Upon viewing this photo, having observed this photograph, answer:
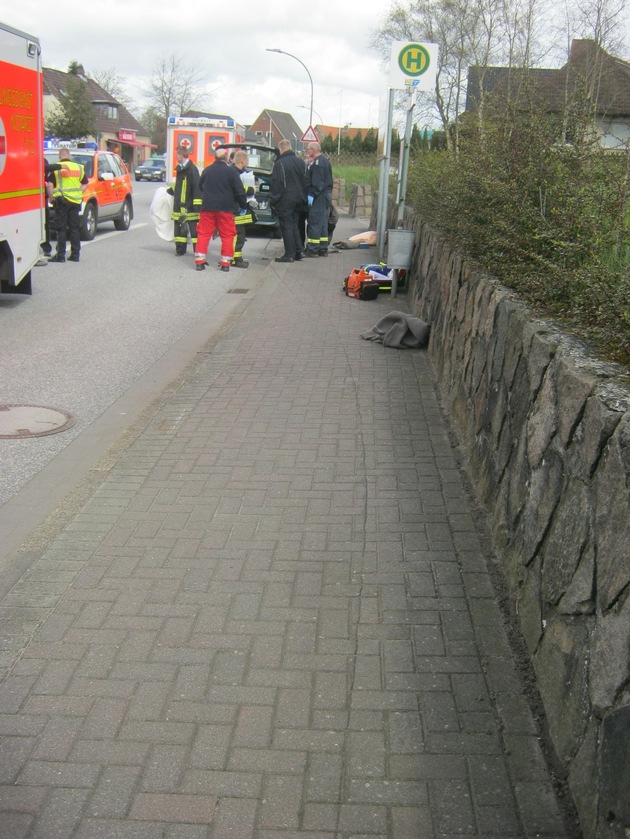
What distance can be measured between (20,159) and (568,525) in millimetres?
9939

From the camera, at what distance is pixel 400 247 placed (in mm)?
11867

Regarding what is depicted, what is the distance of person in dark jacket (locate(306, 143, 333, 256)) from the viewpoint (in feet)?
57.0

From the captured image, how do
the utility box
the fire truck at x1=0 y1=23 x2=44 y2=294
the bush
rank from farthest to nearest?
the utility box
the fire truck at x1=0 y1=23 x2=44 y2=294
the bush

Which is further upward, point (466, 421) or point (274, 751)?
point (466, 421)

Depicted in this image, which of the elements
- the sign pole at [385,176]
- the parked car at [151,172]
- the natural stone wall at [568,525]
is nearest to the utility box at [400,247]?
the sign pole at [385,176]

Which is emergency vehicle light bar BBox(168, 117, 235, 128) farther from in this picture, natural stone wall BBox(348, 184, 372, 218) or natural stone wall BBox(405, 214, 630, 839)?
natural stone wall BBox(405, 214, 630, 839)

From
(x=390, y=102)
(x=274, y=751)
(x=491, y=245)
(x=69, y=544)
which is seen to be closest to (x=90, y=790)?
(x=274, y=751)

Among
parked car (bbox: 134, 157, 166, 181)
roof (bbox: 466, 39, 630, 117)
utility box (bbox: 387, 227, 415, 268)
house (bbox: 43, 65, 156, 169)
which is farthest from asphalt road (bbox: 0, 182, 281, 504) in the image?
house (bbox: 43, 65, 156, 169)

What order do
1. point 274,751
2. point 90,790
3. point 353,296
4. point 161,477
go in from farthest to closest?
point 353,296
point 161,477
point 274,751
point 90,790

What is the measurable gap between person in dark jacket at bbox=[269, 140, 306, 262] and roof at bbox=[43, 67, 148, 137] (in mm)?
55306

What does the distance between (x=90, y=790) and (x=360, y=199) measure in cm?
3078

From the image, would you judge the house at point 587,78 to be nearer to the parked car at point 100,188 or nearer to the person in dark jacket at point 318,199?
the person in dark jacket at point 318,199

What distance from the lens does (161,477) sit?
5637 millimetres

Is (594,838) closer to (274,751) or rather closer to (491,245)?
(274,751)
